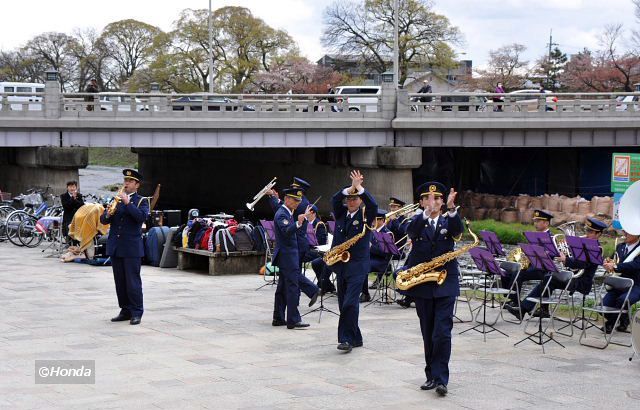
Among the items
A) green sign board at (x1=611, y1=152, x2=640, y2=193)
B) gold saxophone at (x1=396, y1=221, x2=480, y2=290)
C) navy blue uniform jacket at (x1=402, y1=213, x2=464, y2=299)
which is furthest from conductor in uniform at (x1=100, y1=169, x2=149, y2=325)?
green sign board at (x1=611, y1=152, x2=640, y2=193)

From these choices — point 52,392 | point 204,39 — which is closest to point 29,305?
point 52,392

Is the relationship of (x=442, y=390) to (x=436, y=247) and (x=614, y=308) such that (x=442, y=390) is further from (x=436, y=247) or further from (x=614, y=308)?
(x=614, y=308)

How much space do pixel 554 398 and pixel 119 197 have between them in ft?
21.0

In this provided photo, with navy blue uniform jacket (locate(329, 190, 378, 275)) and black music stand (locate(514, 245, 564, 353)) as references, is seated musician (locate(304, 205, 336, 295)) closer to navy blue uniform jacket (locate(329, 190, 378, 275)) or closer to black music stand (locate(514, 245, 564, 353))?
navy blue uniform jacket (locate(329, 190, 378, 275))

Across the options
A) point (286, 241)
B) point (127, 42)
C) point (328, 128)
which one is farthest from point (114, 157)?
point (286, 241)

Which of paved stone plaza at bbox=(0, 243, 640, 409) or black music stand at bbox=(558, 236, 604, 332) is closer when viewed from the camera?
paved stone plaza at bbox=(0, 243, 640, 409)

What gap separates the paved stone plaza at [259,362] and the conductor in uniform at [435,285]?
1.14ft

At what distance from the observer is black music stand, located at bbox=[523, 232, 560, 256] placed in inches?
508

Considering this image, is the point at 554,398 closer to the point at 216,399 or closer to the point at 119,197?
the point at 216,399

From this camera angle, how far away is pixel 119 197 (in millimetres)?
13281

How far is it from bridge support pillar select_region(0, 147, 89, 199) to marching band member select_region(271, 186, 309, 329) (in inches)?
916

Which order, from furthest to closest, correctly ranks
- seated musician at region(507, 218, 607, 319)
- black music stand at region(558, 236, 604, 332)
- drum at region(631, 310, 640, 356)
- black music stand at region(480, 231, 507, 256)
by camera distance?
black music stand at region(480, 231, 507, 256), seated musician at region(507, 218, 607, 319), black music stand at region(558, 236, 604, 332), drum at region(631, 310, 640, 356)

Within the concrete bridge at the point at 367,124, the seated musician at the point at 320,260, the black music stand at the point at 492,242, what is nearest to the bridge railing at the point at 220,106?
the concrete bridge at the point at 367,124

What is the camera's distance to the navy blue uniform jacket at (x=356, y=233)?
39.5 feet
